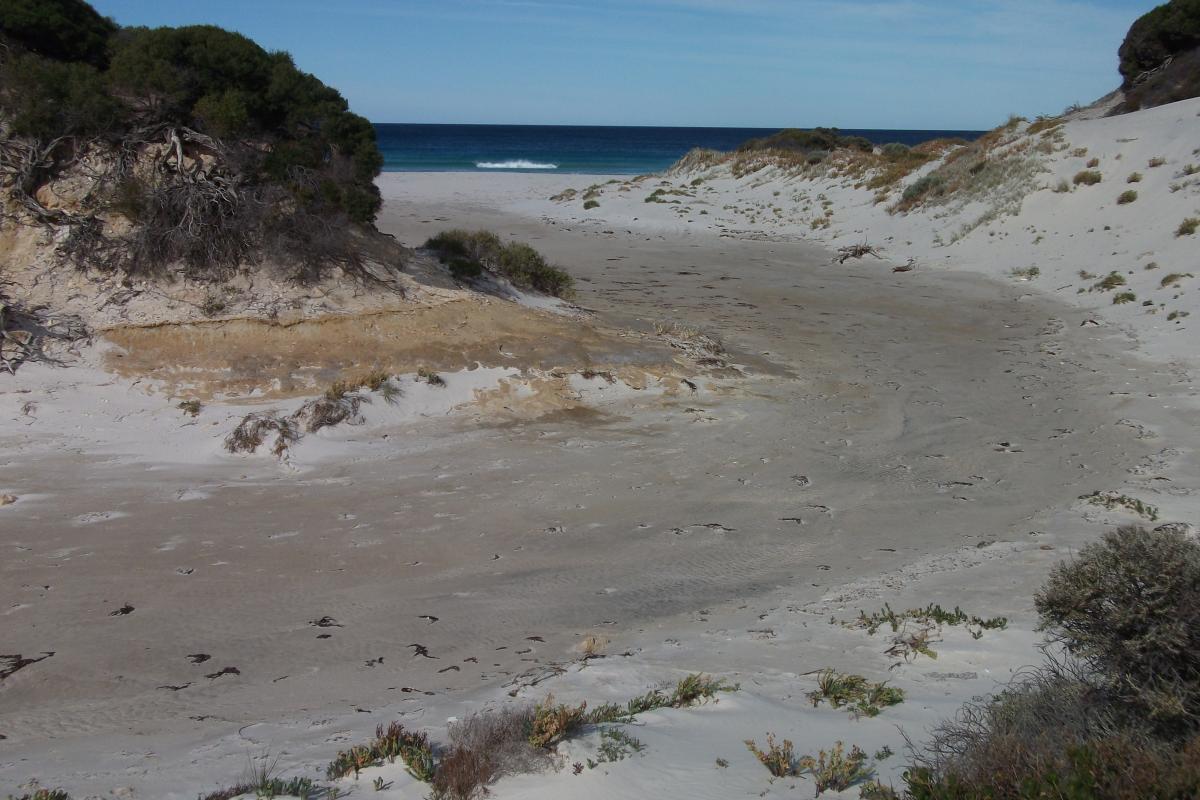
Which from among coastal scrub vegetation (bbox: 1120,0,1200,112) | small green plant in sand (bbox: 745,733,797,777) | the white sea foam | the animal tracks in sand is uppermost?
coastal scrub vegetation (bbox: 1120,0,1200,112)

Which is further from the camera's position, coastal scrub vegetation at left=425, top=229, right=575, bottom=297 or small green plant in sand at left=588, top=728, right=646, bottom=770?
coastal scrub vegetation at left=425, top=229, right=575, bottom=297

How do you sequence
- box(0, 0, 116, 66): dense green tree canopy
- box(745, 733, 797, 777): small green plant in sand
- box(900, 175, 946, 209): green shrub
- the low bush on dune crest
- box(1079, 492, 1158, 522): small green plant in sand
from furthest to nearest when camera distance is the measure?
box(900, 175, 946, 209): green shrub, box(0, 0, 116, 66): dense green tree canopy, box(1079, 492, 1158, 522): small green plant in sand, box(745, 733, 797, 777): small green plant in sand, the low bush on dune crest

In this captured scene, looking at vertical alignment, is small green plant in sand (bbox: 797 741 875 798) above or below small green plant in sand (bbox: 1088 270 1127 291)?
below

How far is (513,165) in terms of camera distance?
229 ft

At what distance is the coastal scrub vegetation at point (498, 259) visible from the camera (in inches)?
514

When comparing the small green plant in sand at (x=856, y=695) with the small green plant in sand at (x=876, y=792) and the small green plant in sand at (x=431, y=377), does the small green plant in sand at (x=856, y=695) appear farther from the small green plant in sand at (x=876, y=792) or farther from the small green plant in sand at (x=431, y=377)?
the small green plant in sand at (x=431, y=377)

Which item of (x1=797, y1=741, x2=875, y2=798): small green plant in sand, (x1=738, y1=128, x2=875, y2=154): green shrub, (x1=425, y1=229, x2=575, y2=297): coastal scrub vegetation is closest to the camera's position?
(x1=797, y1=741, x2=875, y2=798): small green plant in sand

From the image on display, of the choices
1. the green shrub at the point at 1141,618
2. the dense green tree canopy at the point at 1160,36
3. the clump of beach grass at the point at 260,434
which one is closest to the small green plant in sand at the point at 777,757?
the green shrub at the point at 1141,618

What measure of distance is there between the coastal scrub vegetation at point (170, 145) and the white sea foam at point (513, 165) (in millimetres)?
57188

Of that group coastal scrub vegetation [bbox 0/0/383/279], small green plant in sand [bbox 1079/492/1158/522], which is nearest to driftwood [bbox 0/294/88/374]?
coastal scrub vegetation [bbox 0/0/383/279]

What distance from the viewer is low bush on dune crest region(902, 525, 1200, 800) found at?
9.49 ft

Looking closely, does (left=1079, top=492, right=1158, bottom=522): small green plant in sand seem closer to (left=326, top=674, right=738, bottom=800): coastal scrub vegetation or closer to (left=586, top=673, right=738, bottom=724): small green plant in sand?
(left=586, top=673, right=738, bottom=724): small green plant in sand

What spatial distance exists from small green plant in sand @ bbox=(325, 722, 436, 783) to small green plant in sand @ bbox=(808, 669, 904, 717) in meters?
1.86

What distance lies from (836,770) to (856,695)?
3.25 feet
